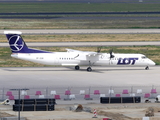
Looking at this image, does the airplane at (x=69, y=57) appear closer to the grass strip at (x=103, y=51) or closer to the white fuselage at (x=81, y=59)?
the white fuselage at (x=81, y=59)

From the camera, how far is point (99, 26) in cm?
13825

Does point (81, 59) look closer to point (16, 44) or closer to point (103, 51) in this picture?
point (16, 44)

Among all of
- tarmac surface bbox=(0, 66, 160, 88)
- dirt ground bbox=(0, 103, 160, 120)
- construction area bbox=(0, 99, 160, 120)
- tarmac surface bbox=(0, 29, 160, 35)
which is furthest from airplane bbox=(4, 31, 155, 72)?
tarmac surface bbox=(0, 29, 160, 35)

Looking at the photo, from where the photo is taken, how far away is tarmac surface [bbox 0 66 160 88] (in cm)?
6512

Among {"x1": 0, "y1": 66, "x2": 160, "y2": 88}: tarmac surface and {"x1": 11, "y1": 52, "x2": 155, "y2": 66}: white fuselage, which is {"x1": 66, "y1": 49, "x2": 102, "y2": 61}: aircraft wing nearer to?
A: {"x1": 11, "y1": 52, "x2": 155, "y2": 66}: white fuselage

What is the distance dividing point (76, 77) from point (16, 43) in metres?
11.0

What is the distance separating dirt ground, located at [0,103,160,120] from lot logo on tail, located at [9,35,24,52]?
2563 cm

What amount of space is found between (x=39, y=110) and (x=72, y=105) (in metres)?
4.36

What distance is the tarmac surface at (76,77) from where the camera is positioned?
65.1 m

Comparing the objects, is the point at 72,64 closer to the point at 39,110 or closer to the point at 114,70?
the point at 114,70

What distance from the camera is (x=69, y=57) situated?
253ft

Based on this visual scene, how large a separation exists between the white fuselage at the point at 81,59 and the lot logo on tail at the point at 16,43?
91cm

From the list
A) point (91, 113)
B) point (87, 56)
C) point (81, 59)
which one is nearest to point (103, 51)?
point (87, 56)

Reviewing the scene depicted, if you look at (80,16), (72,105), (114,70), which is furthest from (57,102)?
(80,16)
